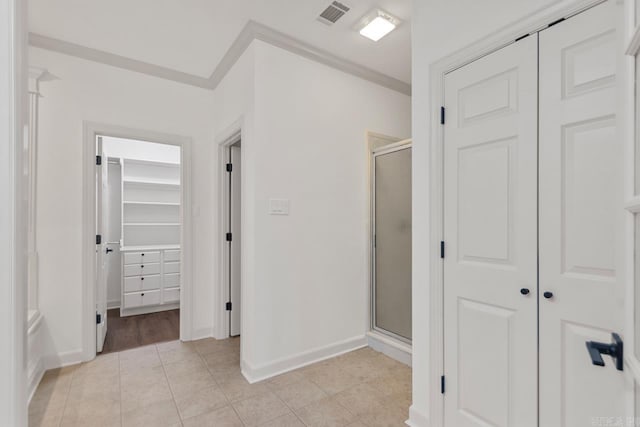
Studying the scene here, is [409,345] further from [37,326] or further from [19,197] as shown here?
[37,326]

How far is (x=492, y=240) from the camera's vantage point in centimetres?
152

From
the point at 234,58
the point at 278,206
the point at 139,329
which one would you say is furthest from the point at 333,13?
the point at 139,329

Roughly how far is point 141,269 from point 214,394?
256 centimetres

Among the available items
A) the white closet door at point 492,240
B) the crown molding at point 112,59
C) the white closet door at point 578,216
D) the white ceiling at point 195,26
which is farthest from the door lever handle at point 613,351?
the crown molding at point 112,59

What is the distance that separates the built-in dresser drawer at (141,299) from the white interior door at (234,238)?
1.51 metres

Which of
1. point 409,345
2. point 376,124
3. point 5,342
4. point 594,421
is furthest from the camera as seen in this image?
point 376,124

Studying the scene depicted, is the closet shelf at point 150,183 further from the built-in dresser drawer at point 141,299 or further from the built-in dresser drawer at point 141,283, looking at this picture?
the built-in dresser drawer at point 141,299

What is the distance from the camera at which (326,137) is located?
2.87m

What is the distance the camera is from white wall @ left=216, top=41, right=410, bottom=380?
2.49 metres

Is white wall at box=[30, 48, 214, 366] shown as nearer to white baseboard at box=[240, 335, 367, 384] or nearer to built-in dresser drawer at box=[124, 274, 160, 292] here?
built-in dresser drawer at box=[124, 274, 160, 292]

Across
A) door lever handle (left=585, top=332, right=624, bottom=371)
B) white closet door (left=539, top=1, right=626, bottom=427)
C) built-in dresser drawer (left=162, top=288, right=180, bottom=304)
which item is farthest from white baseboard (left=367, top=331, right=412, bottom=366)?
built-in dresser drawer (left=162, top=288, right=180, bottom=304)

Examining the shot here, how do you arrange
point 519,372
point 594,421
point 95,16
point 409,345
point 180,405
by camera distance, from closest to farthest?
point 594,421 → point 519,372 → point 180,405 → point 95,16 → point 409,345

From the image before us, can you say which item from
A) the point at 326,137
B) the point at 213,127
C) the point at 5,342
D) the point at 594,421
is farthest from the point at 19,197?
the point at 213,127

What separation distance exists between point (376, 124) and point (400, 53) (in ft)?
2.20
